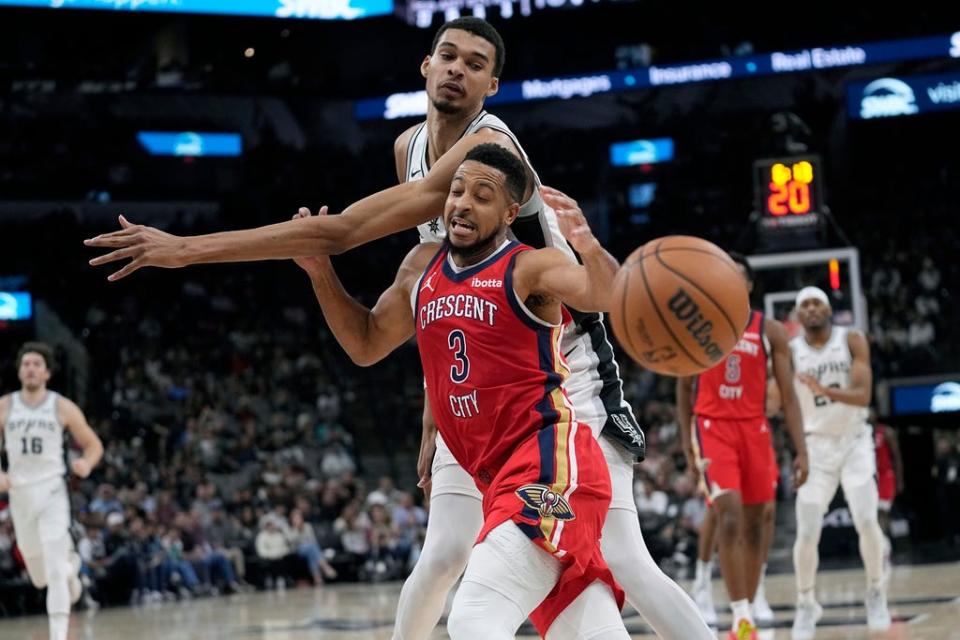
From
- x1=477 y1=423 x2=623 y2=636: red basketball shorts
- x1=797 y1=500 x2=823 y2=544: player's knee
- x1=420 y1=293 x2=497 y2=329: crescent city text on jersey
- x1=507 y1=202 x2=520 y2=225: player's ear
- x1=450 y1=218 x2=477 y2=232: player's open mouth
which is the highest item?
x1=507 y1=202 x2=520 y2=225: player's ear

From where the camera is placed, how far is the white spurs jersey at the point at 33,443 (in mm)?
9008

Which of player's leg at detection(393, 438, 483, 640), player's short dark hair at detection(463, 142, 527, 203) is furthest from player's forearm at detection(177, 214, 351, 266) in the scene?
player's leg at detection(393, 438, 483, 640)

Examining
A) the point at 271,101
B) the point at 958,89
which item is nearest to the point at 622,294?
the point at 958,89

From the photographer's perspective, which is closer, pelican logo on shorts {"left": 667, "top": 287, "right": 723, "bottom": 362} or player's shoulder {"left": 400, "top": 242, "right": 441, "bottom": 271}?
pelican logo on shorts {"left": 667, "top": 287, "right": 723, "bottom": 362}

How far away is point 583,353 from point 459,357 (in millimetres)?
843

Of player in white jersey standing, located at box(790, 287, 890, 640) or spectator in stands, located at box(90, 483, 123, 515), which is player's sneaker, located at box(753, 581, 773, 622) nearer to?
player in white jersey standing, located at box(790, 287, 890, 640)

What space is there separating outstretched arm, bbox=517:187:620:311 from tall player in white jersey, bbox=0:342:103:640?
5.76m

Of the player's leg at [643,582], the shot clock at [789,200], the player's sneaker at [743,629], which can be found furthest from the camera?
the shot clock at [789,200]

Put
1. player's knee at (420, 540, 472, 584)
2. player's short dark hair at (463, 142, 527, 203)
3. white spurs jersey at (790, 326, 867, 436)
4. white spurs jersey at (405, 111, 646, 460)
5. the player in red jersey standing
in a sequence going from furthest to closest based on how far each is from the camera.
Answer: white spurs jersey at (790, 326, 867, 436)
white spurs jersey at (405, 111, 646, 460)
player's knee at (420, 540, 472, 584)
player's short dark hair at (463, 142, 527, 203)
the player in red jersey standing

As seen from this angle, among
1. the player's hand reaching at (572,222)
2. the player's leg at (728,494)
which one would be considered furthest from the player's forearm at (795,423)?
the player's hand reaching at (572,222)

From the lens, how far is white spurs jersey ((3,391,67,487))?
9.01 m

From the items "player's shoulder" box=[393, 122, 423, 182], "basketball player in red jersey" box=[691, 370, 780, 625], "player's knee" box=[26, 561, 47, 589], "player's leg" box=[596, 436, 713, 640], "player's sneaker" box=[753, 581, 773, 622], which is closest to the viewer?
"player's leg" box=[596, 436, 713, 640]

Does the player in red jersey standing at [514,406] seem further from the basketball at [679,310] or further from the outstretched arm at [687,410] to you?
the outstretched arm at [687,410]

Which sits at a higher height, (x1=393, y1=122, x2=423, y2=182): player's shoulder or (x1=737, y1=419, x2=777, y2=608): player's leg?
(x1=393, y1=122, x2=423, y2=182): player's shoulder
